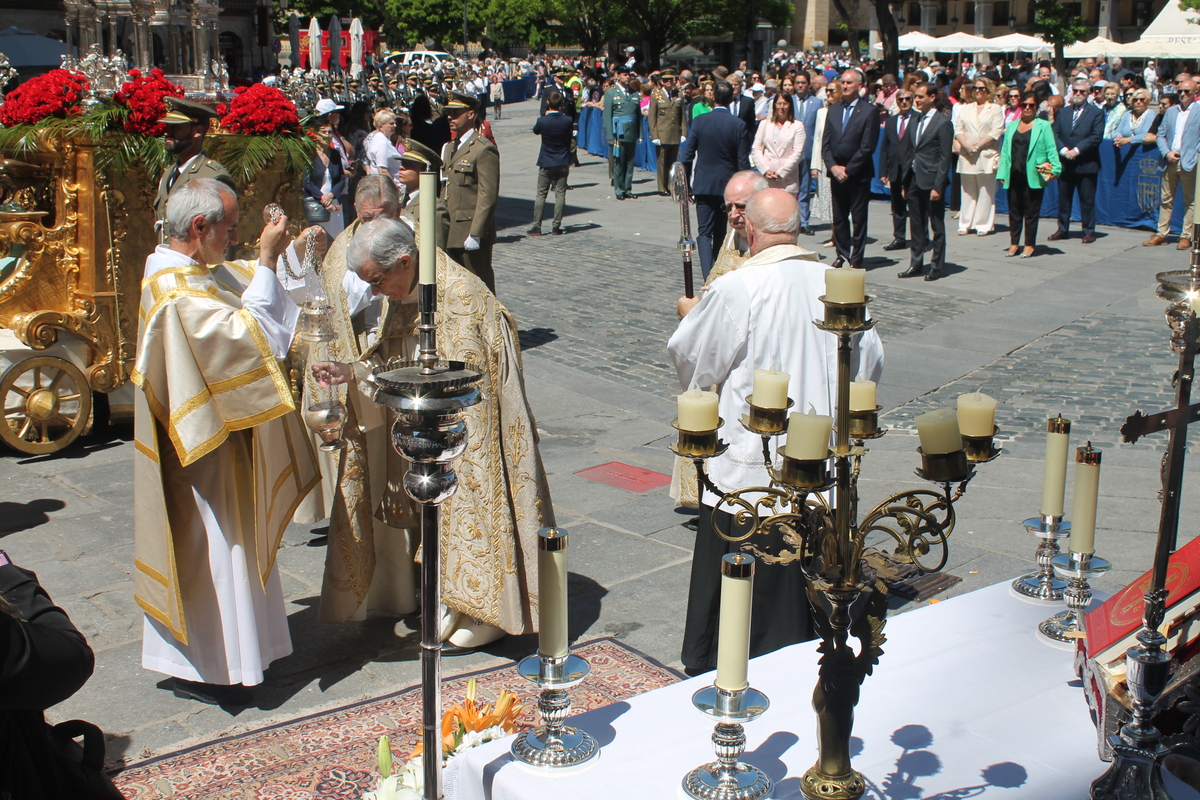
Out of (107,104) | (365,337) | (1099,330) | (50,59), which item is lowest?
(1099,330)

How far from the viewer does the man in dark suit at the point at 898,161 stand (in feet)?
39.9

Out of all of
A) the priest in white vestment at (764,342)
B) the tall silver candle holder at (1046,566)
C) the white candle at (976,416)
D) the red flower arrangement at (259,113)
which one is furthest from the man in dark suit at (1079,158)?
the white candle at (976,416)

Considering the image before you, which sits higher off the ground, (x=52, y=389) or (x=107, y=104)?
(x=107, y=104)

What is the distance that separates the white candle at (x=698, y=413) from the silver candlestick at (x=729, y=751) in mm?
499

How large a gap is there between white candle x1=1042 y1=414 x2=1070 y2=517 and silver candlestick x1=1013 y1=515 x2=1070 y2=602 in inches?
2.3

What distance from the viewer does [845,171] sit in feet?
38.2

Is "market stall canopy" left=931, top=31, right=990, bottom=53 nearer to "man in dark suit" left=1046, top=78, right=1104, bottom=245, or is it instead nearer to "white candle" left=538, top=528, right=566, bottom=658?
"man in dark suit" left=1046, top=78, right=1104, bottom=245

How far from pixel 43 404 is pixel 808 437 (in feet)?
20.2

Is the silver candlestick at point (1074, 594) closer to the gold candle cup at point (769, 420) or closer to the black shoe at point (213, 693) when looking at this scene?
the gold candle cup at point (769, 420)

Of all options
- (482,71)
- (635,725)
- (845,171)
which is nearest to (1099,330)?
(845,171)

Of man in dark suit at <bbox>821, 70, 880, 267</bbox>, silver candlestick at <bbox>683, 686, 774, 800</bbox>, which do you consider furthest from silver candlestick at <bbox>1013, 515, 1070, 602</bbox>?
man in dark suit at <bbox>821, 70, 880, 267</bbox>

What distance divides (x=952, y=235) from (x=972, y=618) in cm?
1238

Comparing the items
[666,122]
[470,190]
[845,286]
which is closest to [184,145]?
[470,190]

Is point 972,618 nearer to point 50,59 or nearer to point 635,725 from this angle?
point 635,725
